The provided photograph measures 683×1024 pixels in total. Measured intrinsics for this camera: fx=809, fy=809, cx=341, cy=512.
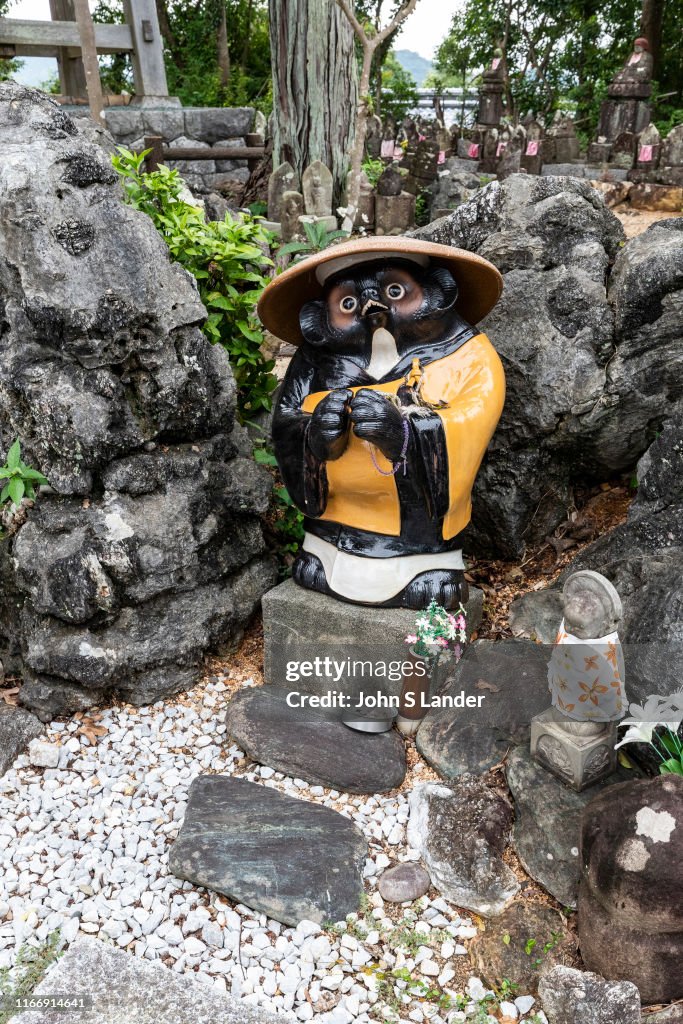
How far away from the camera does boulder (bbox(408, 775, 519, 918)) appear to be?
242 cm

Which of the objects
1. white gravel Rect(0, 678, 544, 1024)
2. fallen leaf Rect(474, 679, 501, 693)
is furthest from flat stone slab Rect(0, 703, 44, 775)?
fallen leaf Rect(474, 679, 501, 693)

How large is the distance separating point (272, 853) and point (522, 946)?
0.79 metres

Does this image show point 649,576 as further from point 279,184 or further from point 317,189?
point 279,184

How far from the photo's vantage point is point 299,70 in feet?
23.1

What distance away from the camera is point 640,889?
2.00 metres

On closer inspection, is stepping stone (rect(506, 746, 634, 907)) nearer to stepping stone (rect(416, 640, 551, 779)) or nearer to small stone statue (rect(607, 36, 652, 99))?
stepping stone (rect(416, 640, 551, 779))

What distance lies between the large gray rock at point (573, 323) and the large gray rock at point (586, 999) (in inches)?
85.6

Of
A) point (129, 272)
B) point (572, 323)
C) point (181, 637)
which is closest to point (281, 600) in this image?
point (181, 637)

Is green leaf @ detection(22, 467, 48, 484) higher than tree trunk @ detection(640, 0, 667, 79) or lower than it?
lower

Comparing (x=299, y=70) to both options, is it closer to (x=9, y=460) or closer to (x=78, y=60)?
(x=78, y=60)

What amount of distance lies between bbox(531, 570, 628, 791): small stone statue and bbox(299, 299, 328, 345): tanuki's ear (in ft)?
4.15

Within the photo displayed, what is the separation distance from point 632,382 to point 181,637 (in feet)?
7.24

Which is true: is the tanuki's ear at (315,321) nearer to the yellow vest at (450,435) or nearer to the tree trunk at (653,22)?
the yellow vest at (450,435)

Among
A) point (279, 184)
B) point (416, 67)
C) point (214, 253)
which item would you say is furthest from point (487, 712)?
point (416, 67)
